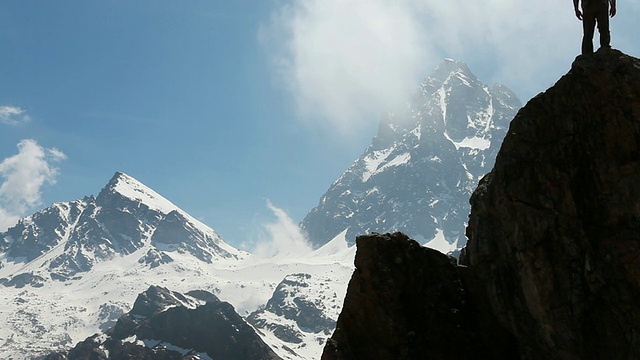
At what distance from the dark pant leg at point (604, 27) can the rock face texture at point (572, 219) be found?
238 centimetres

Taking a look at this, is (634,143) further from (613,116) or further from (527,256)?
(527,256)

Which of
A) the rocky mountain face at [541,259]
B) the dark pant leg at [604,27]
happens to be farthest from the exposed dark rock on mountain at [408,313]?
the dark pant leg at [604,27]

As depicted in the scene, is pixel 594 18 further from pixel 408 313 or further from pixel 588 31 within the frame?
pixel 408 313

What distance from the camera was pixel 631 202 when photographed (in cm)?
2186

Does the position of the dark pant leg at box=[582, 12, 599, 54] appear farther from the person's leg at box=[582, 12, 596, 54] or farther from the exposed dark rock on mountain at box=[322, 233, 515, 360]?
the exposed dark rock on mountain at box=[322, 233, 515, 360]

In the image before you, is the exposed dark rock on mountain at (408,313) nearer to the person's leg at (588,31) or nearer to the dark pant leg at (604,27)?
the person's leg at (588,31)

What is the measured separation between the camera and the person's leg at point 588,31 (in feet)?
87.2

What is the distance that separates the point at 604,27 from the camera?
26578mm

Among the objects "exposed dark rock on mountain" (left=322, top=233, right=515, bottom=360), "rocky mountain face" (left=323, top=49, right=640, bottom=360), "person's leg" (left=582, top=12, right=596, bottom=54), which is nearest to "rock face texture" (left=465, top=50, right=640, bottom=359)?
"rocky mountain face" (left=323, top=49, right=640, bottom=360)

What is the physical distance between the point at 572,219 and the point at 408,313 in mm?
6632

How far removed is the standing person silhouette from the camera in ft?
86.9

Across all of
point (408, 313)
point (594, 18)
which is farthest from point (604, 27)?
point (408, 313)

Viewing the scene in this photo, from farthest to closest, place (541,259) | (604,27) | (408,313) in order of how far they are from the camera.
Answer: (604,27) → (408,313) → (541,259)

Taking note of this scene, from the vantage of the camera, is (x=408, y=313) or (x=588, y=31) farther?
(x=588, y=31)
